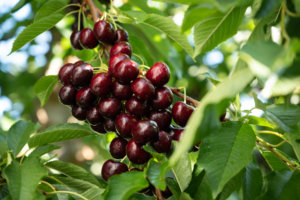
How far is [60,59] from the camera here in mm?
2887

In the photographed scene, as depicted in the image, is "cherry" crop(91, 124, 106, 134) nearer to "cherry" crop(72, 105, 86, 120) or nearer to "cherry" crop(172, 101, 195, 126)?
"cherry" crop(72, 105, 86, 120)

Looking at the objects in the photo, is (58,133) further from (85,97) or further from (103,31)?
(103,31)

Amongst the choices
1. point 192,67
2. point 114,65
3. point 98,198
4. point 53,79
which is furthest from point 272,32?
point 192,67

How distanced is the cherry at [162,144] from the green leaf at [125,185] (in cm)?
10

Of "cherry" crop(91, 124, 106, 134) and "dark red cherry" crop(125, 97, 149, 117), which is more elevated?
"dark red cherry" crop(125, 97, 149, 117)

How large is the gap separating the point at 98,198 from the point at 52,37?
8.26ft

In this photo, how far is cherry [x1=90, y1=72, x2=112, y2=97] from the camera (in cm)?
110

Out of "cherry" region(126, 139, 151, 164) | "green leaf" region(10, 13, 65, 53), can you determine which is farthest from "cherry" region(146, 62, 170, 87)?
"green leaf" region(10, 13, 65, 53)

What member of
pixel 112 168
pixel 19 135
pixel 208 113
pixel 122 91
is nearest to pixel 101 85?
pixel 122 91

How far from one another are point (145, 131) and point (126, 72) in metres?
0.20

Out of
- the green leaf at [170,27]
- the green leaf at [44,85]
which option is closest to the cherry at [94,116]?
the green leaf at [44,85]

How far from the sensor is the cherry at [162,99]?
1.05m

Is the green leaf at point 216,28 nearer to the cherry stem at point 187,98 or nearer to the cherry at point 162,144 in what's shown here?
the cherry stem at point 187,98

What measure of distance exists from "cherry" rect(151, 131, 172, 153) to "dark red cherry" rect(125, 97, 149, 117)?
0.10m
